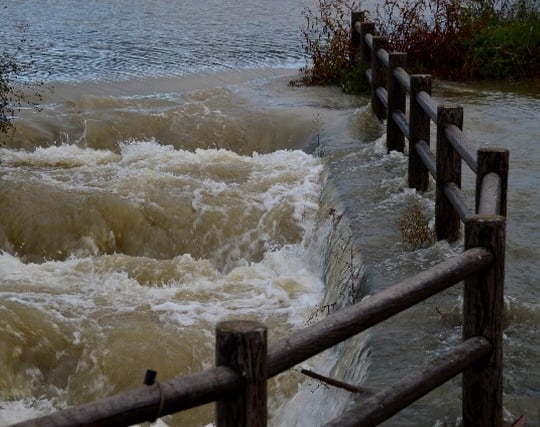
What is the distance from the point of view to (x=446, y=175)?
7801mm

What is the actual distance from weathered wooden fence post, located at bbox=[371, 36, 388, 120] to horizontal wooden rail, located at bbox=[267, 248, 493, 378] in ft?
26.3

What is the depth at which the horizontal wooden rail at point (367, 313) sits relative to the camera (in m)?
3.66

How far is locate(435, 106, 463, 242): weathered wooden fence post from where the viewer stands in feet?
25.1

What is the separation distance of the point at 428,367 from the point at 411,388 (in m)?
0.17

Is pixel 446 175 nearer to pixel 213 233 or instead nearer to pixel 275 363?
pixel 213 233

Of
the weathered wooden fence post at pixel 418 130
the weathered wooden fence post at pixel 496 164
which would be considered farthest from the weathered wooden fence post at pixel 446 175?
the weathered wooden fence post at pixel 496 164

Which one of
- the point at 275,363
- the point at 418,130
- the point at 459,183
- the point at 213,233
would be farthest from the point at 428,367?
the point at 213,233

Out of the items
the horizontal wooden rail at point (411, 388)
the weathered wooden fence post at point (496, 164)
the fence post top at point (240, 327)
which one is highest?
the weathered wooden fence post at point (496, 164)

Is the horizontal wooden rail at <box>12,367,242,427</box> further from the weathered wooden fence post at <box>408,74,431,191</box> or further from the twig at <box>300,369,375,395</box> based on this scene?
the weathered wooden fence post at <box>408,74,431,191</box>

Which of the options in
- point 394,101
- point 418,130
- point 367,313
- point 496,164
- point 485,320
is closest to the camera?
point 367,313

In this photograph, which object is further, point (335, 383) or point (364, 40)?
point (364, 40)

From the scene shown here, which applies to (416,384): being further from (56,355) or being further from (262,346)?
(56,355)

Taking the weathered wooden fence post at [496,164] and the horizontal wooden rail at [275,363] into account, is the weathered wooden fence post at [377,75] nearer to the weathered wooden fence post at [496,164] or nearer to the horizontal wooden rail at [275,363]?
the weathered wooden fence post at [496,164]

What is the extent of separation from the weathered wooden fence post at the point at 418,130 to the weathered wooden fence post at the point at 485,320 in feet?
14.3
